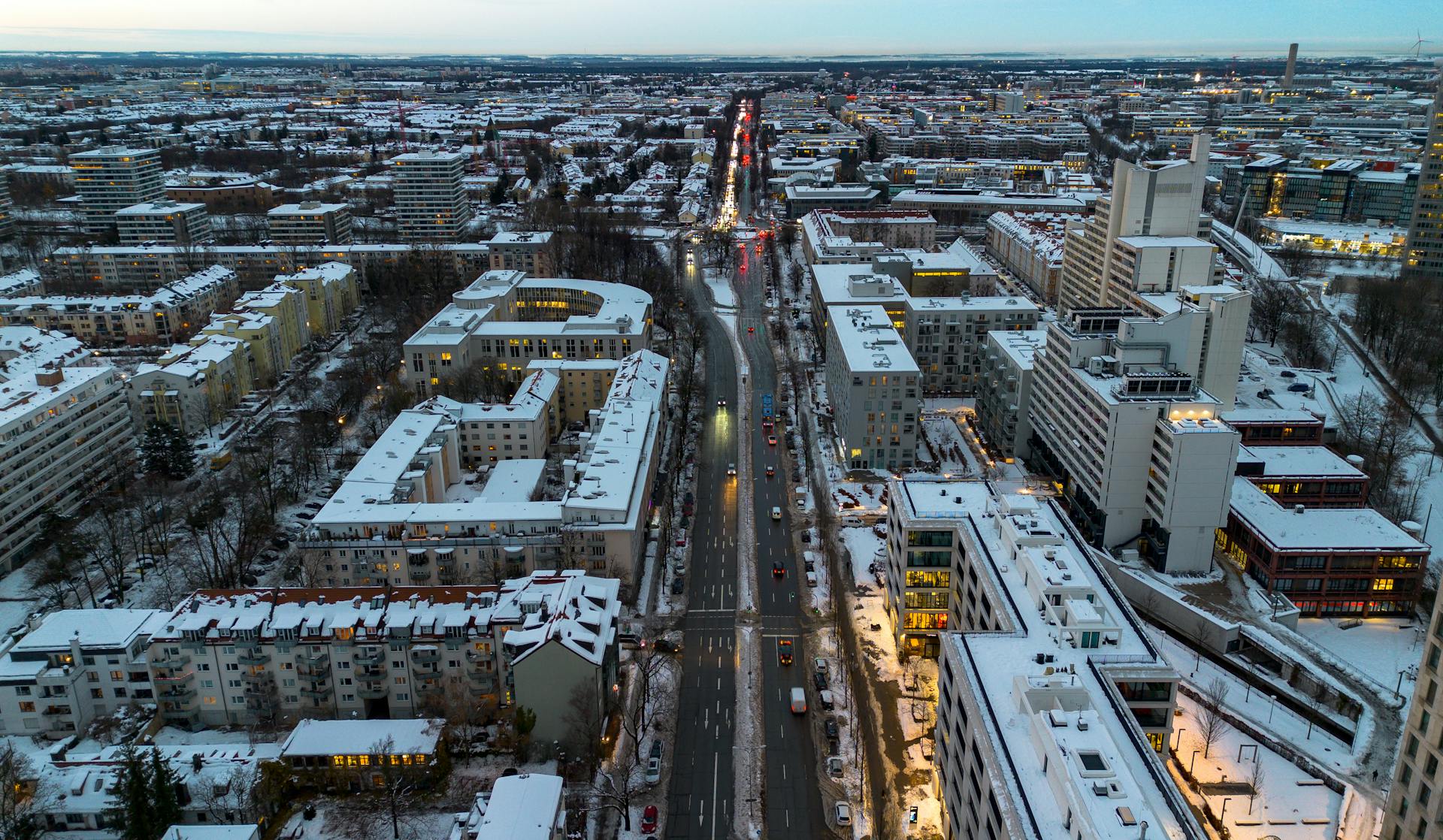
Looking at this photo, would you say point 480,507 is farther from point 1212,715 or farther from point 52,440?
point 1212,715

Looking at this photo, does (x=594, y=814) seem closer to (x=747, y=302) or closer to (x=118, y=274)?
(x=747, y=302)

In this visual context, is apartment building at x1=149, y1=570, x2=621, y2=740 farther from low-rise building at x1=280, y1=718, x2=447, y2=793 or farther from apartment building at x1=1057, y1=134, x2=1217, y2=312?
apartment building at x1=1057, y1=134, x2=1217, y2=312

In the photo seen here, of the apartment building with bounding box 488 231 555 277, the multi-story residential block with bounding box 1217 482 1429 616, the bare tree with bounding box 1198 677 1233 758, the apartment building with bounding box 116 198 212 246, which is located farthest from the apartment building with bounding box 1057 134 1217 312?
the apartment building with bounding box 116 198 212 246

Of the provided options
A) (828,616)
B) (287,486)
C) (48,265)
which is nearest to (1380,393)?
(828,616)

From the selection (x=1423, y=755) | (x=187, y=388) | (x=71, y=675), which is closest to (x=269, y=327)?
(x=187, y=388)

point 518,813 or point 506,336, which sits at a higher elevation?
point 506,336

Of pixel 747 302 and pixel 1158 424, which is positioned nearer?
pixel 1158 424
